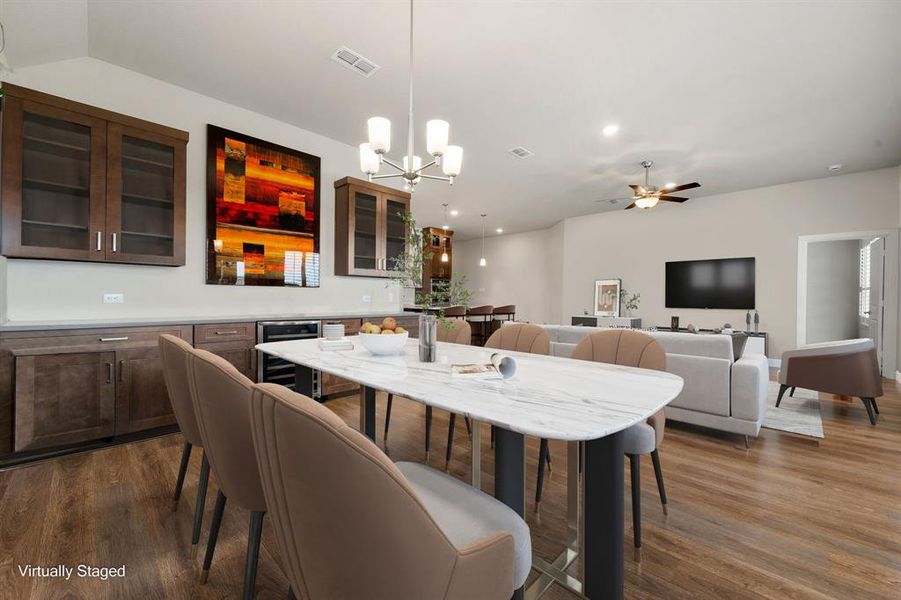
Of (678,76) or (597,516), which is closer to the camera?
(597,516)

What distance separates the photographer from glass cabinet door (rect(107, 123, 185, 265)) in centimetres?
282

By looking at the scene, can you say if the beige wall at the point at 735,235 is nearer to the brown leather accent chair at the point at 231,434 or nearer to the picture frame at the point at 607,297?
the picture frame at the point at 607,297

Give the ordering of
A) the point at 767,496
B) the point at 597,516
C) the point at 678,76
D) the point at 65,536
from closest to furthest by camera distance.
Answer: the point at 597,516
the point at 65,536
the point at 767,496
the point at 678,76

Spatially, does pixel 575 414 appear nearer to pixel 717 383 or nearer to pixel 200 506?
pixel 200 506

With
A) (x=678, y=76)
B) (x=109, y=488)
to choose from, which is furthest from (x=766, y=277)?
(x=109, y=488)

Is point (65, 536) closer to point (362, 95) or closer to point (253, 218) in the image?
point (253, 218)

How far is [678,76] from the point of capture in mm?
3057

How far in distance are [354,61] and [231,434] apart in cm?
285

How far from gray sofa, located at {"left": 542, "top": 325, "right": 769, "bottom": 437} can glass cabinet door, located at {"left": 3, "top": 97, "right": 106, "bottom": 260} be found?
425 centimetres

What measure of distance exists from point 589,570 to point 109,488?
8.16ft

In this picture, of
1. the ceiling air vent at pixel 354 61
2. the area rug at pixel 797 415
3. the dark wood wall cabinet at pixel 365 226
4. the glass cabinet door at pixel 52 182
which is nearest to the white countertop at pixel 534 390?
the glass cabinet door at pixel 52 182

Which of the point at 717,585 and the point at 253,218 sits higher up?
the point at 253,218

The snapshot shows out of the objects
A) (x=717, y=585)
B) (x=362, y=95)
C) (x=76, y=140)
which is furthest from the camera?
(x=362, y=95)

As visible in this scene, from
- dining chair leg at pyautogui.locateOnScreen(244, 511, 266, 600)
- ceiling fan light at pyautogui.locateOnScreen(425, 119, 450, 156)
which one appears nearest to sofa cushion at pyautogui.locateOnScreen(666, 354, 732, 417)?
ceiling fan light at pyautogui.locateOnScreen(425, 119, 450, 156)
